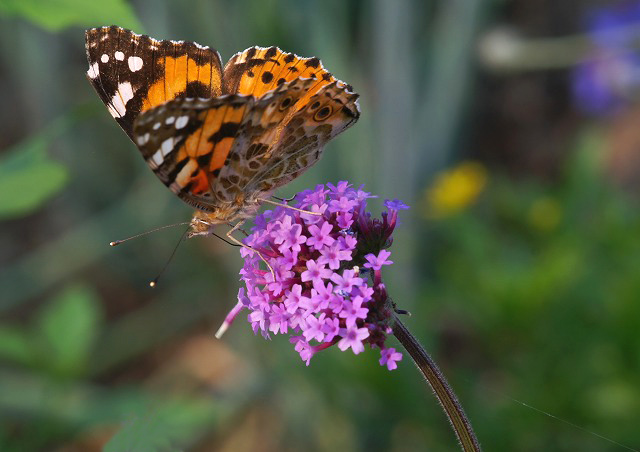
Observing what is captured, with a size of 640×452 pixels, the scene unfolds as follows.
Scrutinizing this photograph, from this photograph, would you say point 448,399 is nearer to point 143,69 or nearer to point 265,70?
point 265,70

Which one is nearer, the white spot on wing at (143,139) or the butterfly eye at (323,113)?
the white spot on wing at (143,139)

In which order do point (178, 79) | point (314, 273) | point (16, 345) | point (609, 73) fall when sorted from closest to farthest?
1. point (314, 273)
2. point (178, 79)
3. point (16, 345)
4. point (609, 73)

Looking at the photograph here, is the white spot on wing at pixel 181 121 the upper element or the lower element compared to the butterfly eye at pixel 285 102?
lower

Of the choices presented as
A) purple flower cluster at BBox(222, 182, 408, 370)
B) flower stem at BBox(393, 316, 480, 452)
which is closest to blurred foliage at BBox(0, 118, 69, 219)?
purple flower cluster at BBox(222, 182, 408, 370)

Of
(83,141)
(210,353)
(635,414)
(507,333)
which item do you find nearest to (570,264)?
(507,333)

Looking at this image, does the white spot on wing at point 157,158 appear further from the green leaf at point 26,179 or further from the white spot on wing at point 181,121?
the green leaf at point 26,179

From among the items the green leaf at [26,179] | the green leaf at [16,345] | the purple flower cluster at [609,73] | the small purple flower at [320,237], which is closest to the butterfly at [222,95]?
the green leaf at [26,179]

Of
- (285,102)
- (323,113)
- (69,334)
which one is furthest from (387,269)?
(285,102)

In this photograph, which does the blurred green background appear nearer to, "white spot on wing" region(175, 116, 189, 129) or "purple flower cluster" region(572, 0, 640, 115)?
"purple flower cluster" region(572, 0, 640, 115)
